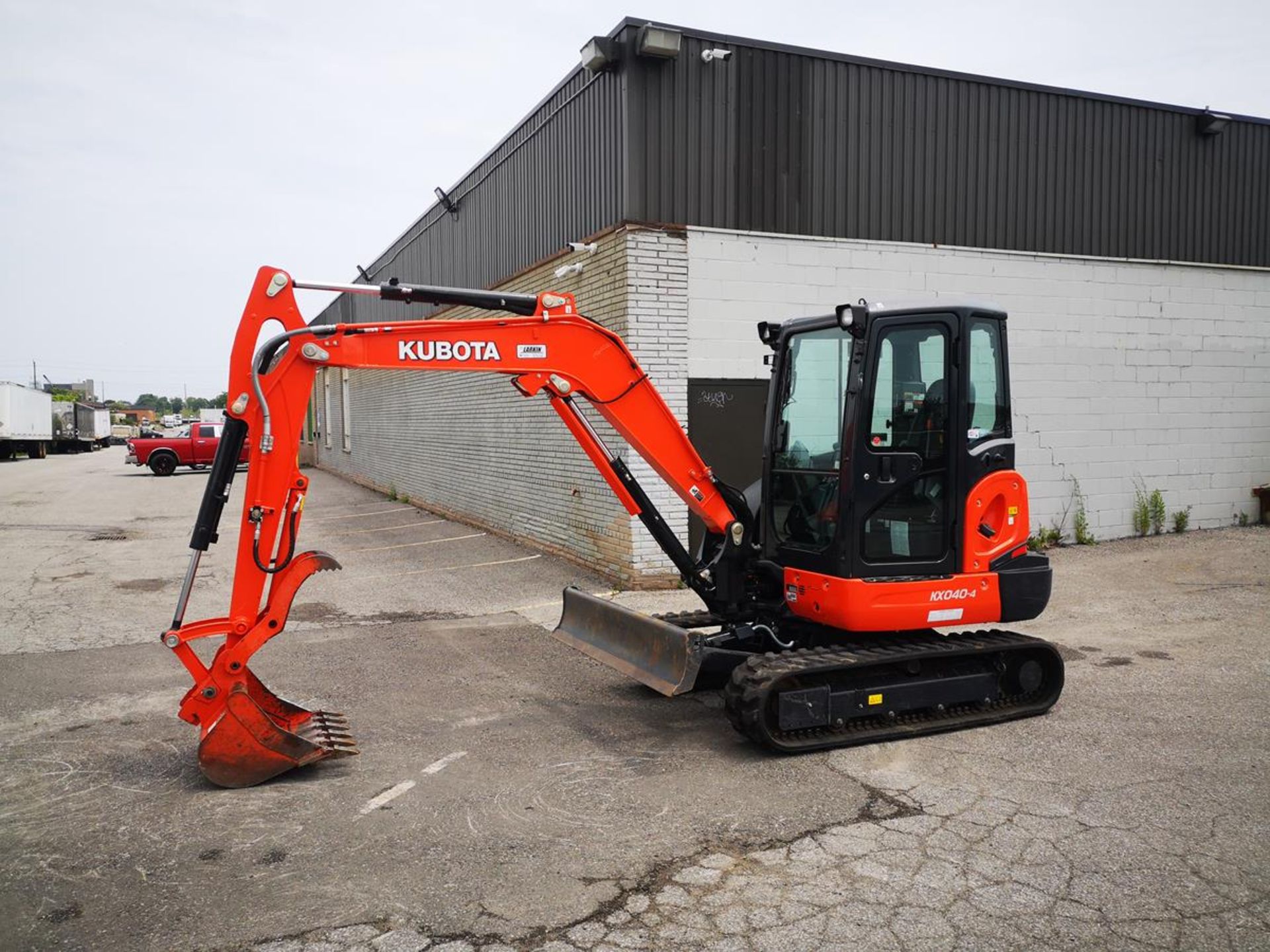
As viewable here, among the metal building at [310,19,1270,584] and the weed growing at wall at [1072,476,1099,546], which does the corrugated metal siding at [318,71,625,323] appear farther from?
the weed growing at wall at [1072,476,1099,546]

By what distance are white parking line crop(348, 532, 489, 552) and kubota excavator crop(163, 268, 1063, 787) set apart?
8.75m

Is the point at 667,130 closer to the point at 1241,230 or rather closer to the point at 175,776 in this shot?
the point at 175,776

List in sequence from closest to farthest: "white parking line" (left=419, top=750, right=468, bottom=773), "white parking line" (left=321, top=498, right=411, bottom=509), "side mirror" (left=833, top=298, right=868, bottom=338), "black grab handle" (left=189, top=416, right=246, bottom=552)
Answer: "black grab handle" (left=189, top=416, right=246, bottom=552)
"white parking line" (left=419, top=750, right=468, bottom=773)
"side mirror" (left=833, top=298, right=868, bottom=338)
"white parking line" (left=321, top=498, right=411, bottom=509)

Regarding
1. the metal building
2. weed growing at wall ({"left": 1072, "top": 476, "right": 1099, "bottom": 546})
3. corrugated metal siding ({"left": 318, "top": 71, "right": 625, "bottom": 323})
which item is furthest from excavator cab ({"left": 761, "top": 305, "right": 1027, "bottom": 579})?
weed growing at wall ({"left": 1072, "top": 476, "right": 1099, "bottom": 546})

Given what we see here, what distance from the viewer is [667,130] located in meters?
10.9

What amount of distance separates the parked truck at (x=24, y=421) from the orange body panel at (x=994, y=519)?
155 feet

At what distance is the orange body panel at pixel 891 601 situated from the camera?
596cm

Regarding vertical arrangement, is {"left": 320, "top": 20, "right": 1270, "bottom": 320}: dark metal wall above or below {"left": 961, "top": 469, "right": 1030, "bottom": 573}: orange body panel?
above

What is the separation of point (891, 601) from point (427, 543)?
10.5m

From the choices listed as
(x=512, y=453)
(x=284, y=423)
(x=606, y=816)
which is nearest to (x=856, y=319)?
(x=606, y=816)

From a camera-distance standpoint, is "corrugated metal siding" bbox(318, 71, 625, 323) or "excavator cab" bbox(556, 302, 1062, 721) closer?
"excavator cab" bbox(556, 302, 1062, 721)

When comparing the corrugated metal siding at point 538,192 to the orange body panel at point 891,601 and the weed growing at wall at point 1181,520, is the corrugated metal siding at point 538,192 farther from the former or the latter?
the weed growing at wall at point 1181,520

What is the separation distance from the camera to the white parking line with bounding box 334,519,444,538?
55.4 ft

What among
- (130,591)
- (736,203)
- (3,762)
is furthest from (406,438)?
(3,762)
